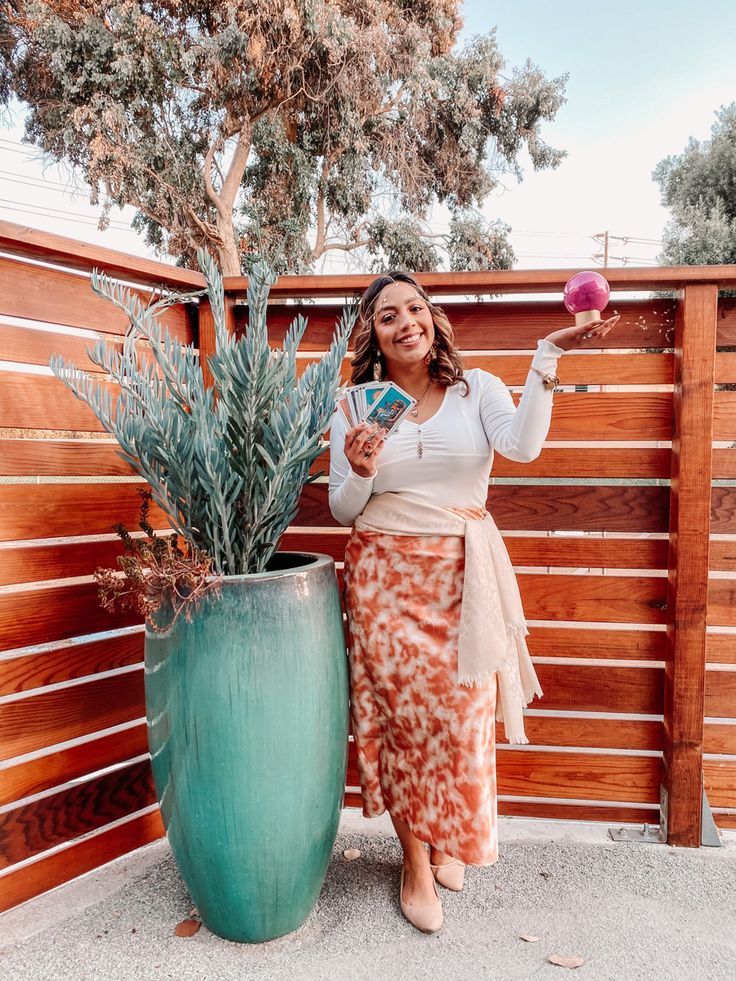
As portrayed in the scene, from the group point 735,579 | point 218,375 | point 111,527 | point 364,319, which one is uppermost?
point 364,319

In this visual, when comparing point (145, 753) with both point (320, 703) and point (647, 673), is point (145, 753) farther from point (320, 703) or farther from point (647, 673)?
point (647, 673)

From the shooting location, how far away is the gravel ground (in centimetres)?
154

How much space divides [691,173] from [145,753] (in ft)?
38.1

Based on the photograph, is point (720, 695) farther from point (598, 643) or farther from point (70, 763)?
point (70, 763)

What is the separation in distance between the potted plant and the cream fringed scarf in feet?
0.74

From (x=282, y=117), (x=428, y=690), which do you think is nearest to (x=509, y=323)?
(x=428, y=690)

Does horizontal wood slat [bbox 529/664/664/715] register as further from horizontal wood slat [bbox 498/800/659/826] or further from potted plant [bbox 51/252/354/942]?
potted plant [bbox 51/252/354/942]

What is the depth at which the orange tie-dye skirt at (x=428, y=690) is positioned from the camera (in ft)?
5.41

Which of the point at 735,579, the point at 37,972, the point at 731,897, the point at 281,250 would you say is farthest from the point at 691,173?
the point at 37,972

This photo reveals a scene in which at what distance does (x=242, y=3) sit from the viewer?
30.8 feet

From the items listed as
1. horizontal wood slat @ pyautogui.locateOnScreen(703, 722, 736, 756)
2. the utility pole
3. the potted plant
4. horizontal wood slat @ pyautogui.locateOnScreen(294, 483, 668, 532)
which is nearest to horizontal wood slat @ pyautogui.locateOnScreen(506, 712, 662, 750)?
horizontal wood slat @ pyautogui.locateOnScreen(703, 722, 736, 756)

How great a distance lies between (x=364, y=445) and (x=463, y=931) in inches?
50.3

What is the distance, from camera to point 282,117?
1021 cm

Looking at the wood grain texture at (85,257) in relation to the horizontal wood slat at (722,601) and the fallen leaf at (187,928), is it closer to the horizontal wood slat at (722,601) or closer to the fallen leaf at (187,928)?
the fallen leaf at (187,928)
